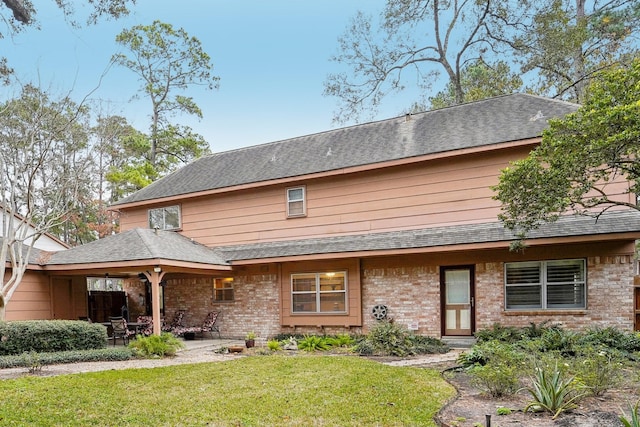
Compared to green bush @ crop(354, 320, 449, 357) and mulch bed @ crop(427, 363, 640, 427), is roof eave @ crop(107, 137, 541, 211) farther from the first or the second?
mulch bed @ crop(427, 363, 640, 427)

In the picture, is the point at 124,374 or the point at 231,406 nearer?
the point at 231,406

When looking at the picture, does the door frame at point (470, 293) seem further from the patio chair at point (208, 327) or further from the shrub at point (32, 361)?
the shrub at point (32, 361)

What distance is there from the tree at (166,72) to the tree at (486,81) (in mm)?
14611

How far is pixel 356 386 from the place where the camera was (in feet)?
21.3

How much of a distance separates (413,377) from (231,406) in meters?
2.99

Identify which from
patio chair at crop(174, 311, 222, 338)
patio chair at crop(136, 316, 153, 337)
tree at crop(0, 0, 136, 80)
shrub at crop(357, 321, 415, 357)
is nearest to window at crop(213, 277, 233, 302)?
patio chair at crop(174, 311, 222, 338)

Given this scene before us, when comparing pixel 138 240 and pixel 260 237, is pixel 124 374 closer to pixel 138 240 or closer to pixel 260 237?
pixel 138 240

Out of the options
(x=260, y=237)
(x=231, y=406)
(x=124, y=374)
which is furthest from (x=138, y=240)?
(x=231, y=406)

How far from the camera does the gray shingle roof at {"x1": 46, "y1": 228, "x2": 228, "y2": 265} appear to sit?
1173 centimetres

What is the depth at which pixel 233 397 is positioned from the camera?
6066 mm

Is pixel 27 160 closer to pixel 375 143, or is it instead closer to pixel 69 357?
pixel 69 357

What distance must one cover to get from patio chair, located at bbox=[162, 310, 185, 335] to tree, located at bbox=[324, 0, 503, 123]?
1301 centimetres

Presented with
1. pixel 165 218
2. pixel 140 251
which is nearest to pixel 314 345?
pixel 140 251

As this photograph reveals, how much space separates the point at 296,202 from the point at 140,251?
4.76 metres
